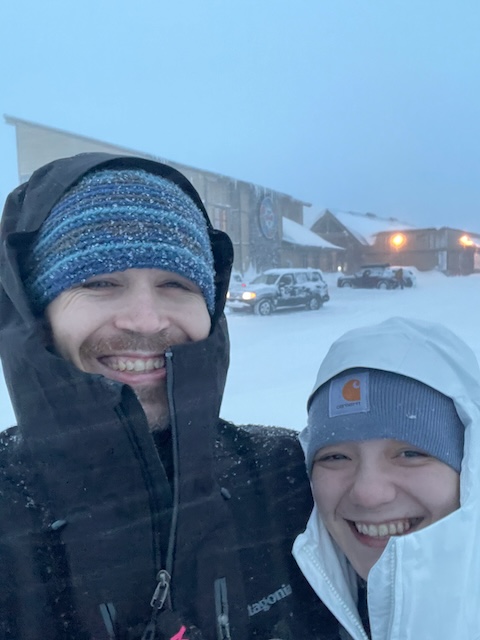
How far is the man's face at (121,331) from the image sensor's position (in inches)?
44.8

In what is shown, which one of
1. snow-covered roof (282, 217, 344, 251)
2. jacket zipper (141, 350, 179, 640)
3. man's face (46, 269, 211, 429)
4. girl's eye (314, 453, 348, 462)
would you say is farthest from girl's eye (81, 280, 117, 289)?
snow-covered roof (282, 217, 344, 251)

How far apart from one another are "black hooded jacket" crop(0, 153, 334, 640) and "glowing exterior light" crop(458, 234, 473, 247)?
6571mm

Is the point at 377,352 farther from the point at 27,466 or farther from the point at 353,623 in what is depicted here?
the point at 27,466

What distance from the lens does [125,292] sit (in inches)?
46.9

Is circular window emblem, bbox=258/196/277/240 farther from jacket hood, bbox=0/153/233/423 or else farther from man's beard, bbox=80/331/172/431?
man's beard, bbox=80/331/172/431

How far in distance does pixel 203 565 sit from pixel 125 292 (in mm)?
603

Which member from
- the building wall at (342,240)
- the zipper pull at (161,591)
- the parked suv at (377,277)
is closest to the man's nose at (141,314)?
the zipper pull at (161,591)

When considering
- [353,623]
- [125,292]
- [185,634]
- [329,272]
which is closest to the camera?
[185,634]

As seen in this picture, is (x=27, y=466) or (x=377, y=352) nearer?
(x=27, y=466)

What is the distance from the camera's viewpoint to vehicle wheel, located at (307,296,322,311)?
37.4ft

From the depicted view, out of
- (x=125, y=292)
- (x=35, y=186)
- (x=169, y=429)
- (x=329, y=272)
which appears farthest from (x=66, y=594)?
(x=329, y=272)

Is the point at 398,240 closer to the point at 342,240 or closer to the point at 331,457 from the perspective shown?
the point at 342,240

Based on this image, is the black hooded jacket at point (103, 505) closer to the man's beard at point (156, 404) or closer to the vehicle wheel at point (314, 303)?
the man's beard at point (156, 404)

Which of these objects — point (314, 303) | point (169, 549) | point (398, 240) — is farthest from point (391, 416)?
point (314, 303)
